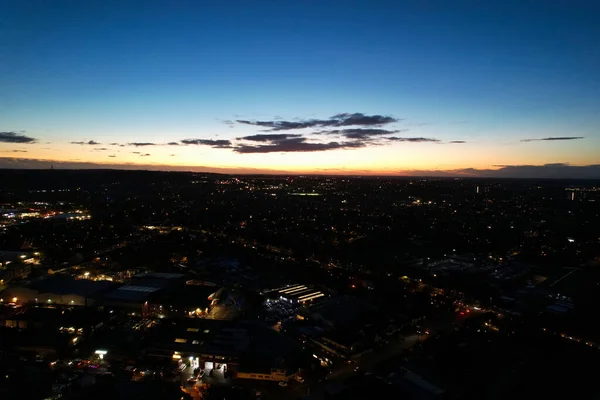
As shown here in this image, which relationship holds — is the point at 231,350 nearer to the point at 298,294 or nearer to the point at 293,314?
the point at 293,314

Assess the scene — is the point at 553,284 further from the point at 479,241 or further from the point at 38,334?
the point at 38,334

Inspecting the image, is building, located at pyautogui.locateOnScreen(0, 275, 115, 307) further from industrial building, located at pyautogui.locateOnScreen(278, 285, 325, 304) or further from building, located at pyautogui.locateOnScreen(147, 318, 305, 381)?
industrial building, located at pyautogui.locateOnScreen(278, 285, 325, 304)

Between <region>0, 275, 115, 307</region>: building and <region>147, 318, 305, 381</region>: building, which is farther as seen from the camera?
<region>0, 275, 115, 307</region>: building

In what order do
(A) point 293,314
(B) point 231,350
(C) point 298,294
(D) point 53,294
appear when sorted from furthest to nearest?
(C) point 298,294 → (D) point 53,294 → (A) point 293,314 → (B) point 231,350

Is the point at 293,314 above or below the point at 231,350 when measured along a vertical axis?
below

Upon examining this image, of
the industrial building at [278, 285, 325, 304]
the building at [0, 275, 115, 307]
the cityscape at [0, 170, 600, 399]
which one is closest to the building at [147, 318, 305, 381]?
the cityscape at [0, 170, 600, 399]

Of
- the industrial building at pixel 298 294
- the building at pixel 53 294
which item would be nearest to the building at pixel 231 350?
the industrial building at pixel 298 294

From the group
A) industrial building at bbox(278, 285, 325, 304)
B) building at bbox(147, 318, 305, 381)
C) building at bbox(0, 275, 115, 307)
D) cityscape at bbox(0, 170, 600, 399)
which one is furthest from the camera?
industrial building at bbox(278, 285, 325, 304)

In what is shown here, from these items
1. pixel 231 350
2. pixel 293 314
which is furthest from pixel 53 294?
pixel 293 314
